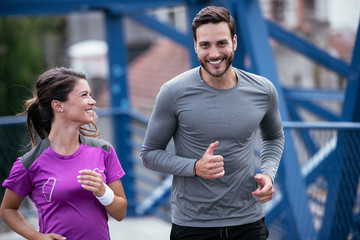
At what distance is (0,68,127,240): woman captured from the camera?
217cm

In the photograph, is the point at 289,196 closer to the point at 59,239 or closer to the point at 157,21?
the point at 59,239

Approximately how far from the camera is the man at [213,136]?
2201 mm

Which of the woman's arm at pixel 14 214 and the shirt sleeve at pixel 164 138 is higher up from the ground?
the shirt sleeve at pixel 164 138

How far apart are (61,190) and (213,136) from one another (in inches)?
27.3

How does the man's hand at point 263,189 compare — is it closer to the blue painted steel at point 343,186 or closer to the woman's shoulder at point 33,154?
the woman's shoulder at point 33,154

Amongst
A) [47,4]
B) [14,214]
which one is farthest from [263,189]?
[47,4]

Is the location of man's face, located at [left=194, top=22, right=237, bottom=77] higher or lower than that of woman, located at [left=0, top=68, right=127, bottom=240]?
higher

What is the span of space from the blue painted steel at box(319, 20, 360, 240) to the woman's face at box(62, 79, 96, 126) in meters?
2.22

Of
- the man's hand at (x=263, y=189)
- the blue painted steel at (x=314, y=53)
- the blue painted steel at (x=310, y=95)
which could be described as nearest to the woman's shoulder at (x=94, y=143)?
the man's hand at (x=263, y=189)

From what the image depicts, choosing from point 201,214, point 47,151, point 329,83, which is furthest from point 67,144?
point 329,83

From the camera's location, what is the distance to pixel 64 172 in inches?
85.9

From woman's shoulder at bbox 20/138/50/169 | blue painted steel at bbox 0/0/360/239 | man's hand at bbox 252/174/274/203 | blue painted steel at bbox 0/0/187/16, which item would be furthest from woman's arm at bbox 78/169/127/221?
blue painted steel at bbox 0/0/187/16

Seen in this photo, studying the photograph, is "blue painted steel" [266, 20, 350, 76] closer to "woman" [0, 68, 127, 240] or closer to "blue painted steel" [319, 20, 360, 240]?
"blue painted steel" [319, 20, 360, 240]

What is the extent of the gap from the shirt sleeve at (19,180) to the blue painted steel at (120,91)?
4185mm
